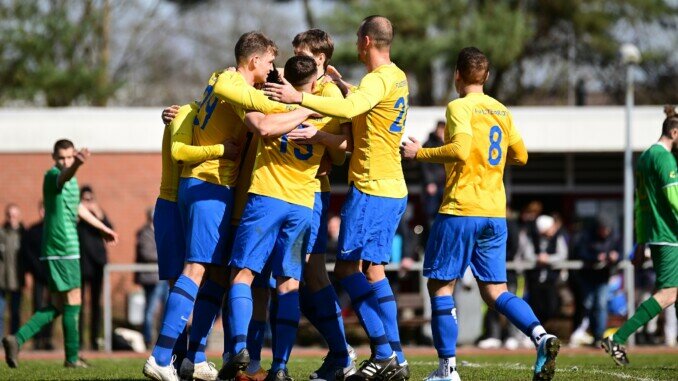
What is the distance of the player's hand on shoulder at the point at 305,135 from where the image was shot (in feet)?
27.2

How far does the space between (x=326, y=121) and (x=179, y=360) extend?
86.4 inches

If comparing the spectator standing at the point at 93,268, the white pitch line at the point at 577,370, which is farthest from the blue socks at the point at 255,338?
the spectator standing at the point at 93,268

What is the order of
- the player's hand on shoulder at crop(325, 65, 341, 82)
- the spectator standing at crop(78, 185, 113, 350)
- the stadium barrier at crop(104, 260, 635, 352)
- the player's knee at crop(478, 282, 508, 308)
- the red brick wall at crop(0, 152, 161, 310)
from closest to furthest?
the player's knee at crop(478, 282, 508, 308) < the player's hand on shoulder at crop(325, 65, 341, 82) < the spectator standing at crop(78, 185, 113, 350) < the stadium barrier at crop(104, 260, 635, 352) < the red brick wall at crop(0, 152, 161, 310)

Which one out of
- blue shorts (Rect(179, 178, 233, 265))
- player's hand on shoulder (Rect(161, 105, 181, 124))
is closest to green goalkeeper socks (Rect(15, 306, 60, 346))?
player's hand on shoulder (Rect(161, 105, 181, 124))

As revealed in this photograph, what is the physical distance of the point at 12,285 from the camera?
17.5 m

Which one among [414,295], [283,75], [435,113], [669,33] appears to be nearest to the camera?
[283,75]

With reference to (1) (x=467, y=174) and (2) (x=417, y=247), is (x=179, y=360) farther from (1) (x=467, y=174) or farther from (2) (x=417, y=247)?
(2) (x=417, y=247)

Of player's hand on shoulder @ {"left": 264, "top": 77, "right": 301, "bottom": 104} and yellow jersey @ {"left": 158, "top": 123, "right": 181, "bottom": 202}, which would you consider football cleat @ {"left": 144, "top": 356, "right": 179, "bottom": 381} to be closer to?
yellow jersey @ {"left": 158, "top": 123, "right": 181, "bottom": 202}

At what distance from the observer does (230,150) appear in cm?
855

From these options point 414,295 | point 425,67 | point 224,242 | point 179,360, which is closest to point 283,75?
point 224,242

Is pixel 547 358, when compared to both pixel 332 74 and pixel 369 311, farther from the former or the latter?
pixel 332 74

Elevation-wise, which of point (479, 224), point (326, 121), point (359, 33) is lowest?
point (479, 224)

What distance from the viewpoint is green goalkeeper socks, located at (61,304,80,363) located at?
38.9ft

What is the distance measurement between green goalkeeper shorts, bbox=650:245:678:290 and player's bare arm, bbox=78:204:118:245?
16.5ft
